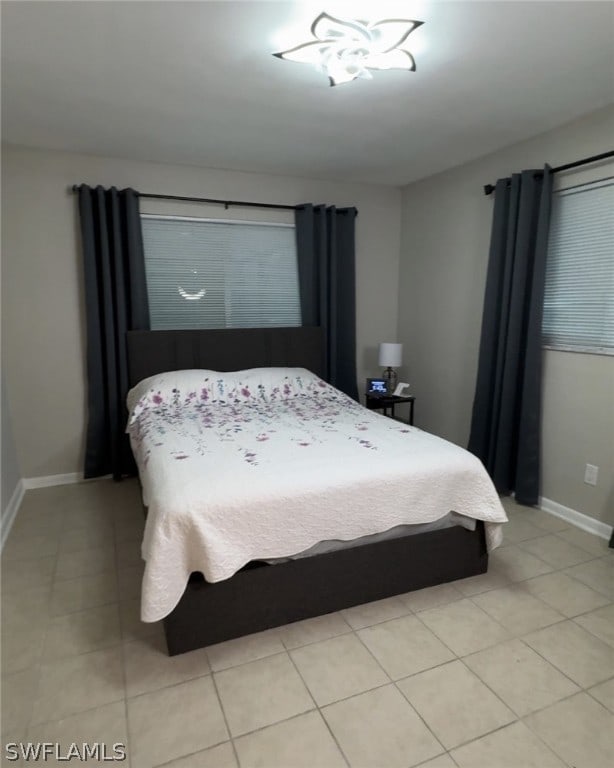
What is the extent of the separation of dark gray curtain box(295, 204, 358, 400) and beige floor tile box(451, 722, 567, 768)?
2959 millimetres

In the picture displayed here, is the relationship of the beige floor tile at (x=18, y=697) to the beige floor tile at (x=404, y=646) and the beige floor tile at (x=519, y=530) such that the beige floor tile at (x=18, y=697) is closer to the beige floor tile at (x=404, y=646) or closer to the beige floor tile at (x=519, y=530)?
the beige floor tile at (x=404, y=646)

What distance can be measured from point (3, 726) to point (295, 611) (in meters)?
1.08

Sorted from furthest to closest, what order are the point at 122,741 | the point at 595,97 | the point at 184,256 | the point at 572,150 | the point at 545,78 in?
1. the point at 184,256
2. the point at 572,150
3. the point at 595,97
4. the point at 545,78
5. the point at 122,741

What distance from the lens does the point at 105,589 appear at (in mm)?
2264

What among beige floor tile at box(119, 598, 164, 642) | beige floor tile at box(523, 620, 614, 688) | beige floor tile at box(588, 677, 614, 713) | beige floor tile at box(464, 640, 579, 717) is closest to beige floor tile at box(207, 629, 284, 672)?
beige floor tile at box(119, 598, 164, 642)

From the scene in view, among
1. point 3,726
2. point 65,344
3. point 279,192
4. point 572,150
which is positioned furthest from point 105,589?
point 572,150

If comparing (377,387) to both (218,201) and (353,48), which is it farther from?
(353,48)

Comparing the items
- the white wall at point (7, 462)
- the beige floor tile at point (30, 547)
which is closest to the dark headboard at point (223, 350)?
the white wall at point (7, 462)

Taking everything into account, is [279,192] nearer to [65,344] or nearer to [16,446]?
[65,344]

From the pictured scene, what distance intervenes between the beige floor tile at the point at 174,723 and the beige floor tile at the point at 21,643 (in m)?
0.53

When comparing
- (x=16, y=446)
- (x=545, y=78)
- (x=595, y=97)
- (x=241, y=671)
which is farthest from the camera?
(x=16, y=446)

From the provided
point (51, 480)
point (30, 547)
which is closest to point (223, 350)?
point (51, 480)

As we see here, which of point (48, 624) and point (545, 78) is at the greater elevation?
point (545, 78)

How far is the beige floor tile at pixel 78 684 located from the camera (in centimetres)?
159
